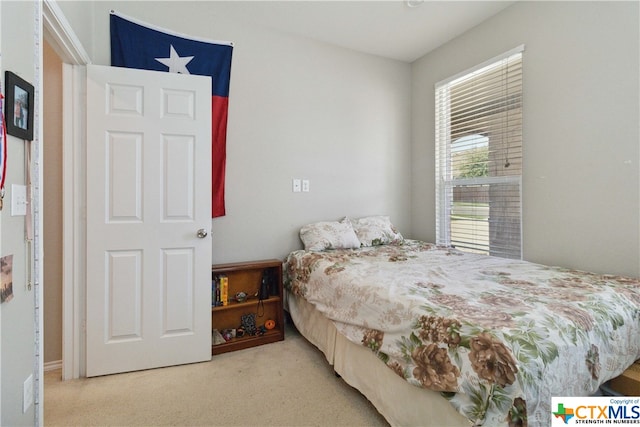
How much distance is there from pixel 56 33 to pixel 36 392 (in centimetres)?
172

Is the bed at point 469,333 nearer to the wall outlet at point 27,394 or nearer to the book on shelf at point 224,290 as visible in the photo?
the book on shelf at point 224,290

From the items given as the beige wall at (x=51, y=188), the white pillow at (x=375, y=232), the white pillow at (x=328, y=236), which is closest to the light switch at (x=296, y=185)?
the white pillow at (x=328, y=236)

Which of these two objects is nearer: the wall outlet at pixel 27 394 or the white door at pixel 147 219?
the wall outlet at pixel 27 394

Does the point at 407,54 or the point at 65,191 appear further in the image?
the point at 407,54

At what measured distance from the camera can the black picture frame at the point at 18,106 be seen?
3.55 feet

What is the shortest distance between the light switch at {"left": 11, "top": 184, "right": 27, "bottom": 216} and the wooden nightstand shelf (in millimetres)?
1228

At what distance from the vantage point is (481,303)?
134 centimetres

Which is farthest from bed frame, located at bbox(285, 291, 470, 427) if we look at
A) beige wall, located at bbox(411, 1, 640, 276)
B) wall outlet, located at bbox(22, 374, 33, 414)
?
beige wall, located at bbox(411, 1, 640, 276)

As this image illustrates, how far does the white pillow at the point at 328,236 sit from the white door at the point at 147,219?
89cm

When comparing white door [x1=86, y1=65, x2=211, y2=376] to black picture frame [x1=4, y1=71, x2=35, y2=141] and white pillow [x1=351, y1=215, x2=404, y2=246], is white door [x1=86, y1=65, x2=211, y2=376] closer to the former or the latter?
black picture frame [x1=4, y1=71, x2=35, y2=141]

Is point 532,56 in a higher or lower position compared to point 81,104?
higher

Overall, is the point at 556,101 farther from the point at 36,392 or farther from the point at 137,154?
the point at 36,392

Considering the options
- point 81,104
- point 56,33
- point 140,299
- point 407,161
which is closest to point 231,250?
point 140,299

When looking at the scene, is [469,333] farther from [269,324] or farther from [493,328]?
[269,324]
